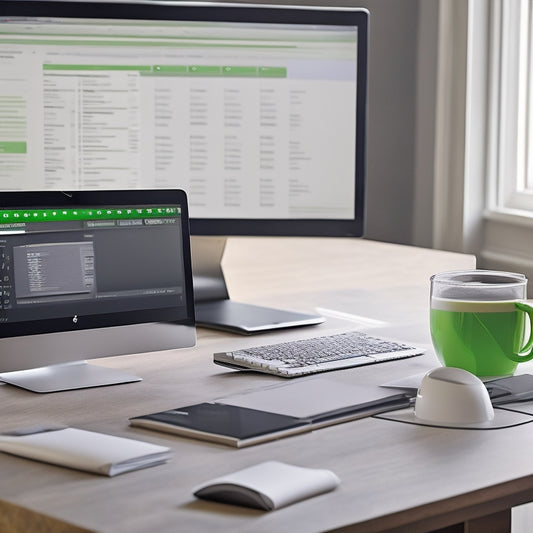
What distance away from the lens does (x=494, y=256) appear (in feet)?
7.37

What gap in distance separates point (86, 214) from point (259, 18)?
50 cm

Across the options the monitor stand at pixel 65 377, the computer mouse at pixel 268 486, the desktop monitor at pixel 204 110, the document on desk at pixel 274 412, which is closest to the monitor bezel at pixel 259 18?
the desktop monitor at pixel 204 110

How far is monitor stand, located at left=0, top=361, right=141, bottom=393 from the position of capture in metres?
1.28

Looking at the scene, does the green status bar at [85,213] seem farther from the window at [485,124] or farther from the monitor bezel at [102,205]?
the window at [485,124]

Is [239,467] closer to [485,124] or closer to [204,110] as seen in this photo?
[204,110]

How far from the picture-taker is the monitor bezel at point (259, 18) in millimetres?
1616

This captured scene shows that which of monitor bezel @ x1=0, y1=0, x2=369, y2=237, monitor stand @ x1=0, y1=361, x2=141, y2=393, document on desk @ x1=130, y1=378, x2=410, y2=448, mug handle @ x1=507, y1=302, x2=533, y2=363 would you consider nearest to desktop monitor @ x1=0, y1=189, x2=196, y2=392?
monitor stand @ x1=0, y1=361, x2=141, y2=393

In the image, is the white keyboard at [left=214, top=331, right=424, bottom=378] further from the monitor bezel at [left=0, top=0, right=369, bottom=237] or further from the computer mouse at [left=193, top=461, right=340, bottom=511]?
the computer mouse at [left=193, top=461, right=340, bottom=511]

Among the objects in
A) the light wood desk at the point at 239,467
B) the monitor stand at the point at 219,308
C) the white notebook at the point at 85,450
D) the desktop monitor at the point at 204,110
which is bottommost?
the light wood desk at the point at 239,467

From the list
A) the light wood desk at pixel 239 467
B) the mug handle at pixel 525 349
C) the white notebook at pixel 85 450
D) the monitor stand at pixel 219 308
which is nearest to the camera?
the light wood desk at pixel 239 467

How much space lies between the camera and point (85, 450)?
1.00 meters

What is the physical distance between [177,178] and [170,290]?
Result: 33 cm

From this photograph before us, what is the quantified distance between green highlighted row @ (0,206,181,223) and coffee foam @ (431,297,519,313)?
0.37 metres

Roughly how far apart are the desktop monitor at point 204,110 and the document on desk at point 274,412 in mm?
376
